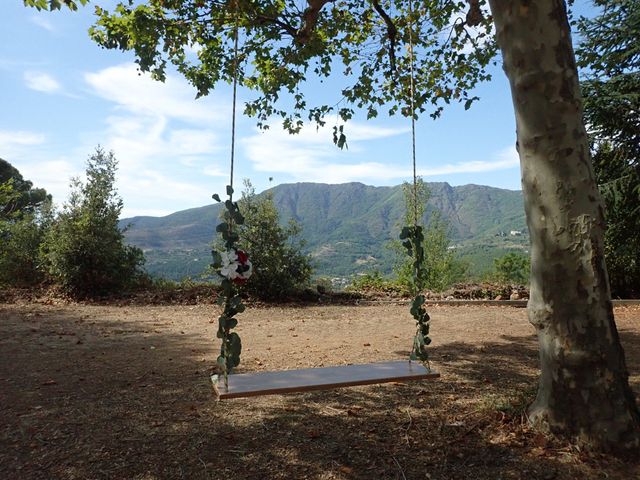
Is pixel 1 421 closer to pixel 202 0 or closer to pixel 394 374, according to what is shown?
pixel 394 374

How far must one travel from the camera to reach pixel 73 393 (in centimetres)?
375

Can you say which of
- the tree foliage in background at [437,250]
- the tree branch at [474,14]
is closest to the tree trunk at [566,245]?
Answer: the tree branch at [474,14]

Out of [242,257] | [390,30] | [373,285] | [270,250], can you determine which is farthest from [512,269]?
[242,257]

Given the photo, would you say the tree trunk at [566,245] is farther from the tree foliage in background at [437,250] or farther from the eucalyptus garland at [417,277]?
the tree foliage in background at [437,250]

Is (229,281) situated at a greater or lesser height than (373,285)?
greater

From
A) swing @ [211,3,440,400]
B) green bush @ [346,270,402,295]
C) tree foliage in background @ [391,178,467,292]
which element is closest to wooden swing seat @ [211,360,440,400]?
swing @ [211,3,440,400]

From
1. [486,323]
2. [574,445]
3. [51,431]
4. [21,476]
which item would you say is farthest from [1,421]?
[486,323]

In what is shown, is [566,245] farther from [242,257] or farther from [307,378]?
[242,257]

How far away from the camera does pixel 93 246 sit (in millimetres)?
9766

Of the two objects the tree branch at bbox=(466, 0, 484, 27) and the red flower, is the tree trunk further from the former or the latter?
the tree branch at bbox=(466, 0, 484, 27)

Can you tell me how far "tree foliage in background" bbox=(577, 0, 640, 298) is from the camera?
881cm

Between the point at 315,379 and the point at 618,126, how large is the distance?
9102mm

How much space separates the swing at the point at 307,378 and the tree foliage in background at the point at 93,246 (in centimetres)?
789

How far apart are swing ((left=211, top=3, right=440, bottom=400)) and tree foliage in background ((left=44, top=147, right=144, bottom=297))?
7.89m
